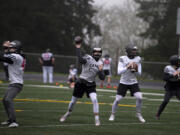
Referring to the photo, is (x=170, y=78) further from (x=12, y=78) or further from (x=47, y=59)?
(x=47, y=59)

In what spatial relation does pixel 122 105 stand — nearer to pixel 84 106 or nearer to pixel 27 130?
pixel 84 106

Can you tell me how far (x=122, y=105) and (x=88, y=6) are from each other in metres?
36.9

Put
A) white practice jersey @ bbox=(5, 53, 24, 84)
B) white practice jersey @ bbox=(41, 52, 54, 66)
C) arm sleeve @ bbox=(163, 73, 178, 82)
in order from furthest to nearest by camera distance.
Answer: white practice jersey @ bbox=(41, 52, 54, 66) < arm sleeve @ bbox=(163, 73, 178, 82) < white practice jersey @ bbox=(5, 53, 24, 84)

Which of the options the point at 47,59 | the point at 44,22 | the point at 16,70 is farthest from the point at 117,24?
the point at 16,70

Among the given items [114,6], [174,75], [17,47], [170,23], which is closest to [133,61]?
[174,75]

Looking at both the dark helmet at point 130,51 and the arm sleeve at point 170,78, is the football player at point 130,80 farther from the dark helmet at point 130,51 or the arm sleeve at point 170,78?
the arm sleeve at point 170,78

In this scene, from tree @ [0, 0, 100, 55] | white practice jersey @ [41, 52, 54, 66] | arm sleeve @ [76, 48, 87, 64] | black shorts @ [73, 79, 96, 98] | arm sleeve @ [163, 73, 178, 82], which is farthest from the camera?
tree @ [0, 0, 100, 55]

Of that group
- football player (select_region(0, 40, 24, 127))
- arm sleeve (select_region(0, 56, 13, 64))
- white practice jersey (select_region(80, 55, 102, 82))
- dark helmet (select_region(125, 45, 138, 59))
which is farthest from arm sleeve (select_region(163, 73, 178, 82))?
arm sleeve (select_region(0, 56, 13, 64))

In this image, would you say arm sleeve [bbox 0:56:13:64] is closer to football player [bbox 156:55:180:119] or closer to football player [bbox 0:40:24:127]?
football player [bbox 0:40:24:127]

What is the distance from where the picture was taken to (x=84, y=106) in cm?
1469

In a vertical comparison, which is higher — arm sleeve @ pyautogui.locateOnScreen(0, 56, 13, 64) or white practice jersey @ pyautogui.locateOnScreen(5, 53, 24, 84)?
arm sleeve @ pyautogui.locateOnScreen(0, 56, 13, 64)

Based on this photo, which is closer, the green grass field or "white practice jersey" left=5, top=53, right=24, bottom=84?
the green grass field

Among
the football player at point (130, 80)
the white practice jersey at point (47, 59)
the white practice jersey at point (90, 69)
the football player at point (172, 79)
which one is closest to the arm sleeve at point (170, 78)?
the football player at point (172, 79)

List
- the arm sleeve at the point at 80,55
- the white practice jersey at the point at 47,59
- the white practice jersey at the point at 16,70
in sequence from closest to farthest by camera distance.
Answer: the white practice jersey at the point at 16,70 < the arm sleeve at the point at 80,55 < the white practice jersey at the point at 47,59
